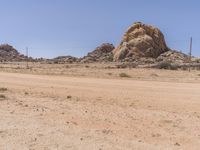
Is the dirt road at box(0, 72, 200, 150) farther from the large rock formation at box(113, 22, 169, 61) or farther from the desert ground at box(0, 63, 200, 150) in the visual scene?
the large rock formation at box(113, 22, 169, 61)

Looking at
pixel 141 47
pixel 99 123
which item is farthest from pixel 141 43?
pixel 99 123

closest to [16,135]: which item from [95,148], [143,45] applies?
[95,148]

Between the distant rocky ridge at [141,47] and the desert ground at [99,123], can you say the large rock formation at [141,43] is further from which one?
the desert ground at [99,123]

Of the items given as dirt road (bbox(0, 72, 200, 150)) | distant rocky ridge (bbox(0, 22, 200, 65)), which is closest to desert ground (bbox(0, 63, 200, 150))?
dirt road (bbox(0, 72, 200, 150))

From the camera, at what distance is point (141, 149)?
9.03m

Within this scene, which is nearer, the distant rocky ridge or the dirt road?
the dirt road

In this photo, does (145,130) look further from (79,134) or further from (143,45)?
(143,45)

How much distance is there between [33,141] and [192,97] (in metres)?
10.3

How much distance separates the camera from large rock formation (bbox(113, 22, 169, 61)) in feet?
293

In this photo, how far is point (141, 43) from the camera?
294 ft

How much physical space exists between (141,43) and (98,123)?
79.1m

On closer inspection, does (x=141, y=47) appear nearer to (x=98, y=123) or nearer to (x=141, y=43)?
(x=141, y=43)

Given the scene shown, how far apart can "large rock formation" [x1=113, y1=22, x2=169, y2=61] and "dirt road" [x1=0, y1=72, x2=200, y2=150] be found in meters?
71.6

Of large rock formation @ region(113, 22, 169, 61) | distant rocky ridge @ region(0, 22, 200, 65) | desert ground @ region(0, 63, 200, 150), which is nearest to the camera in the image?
desert ground @ region(0, 63, 200, 150)
